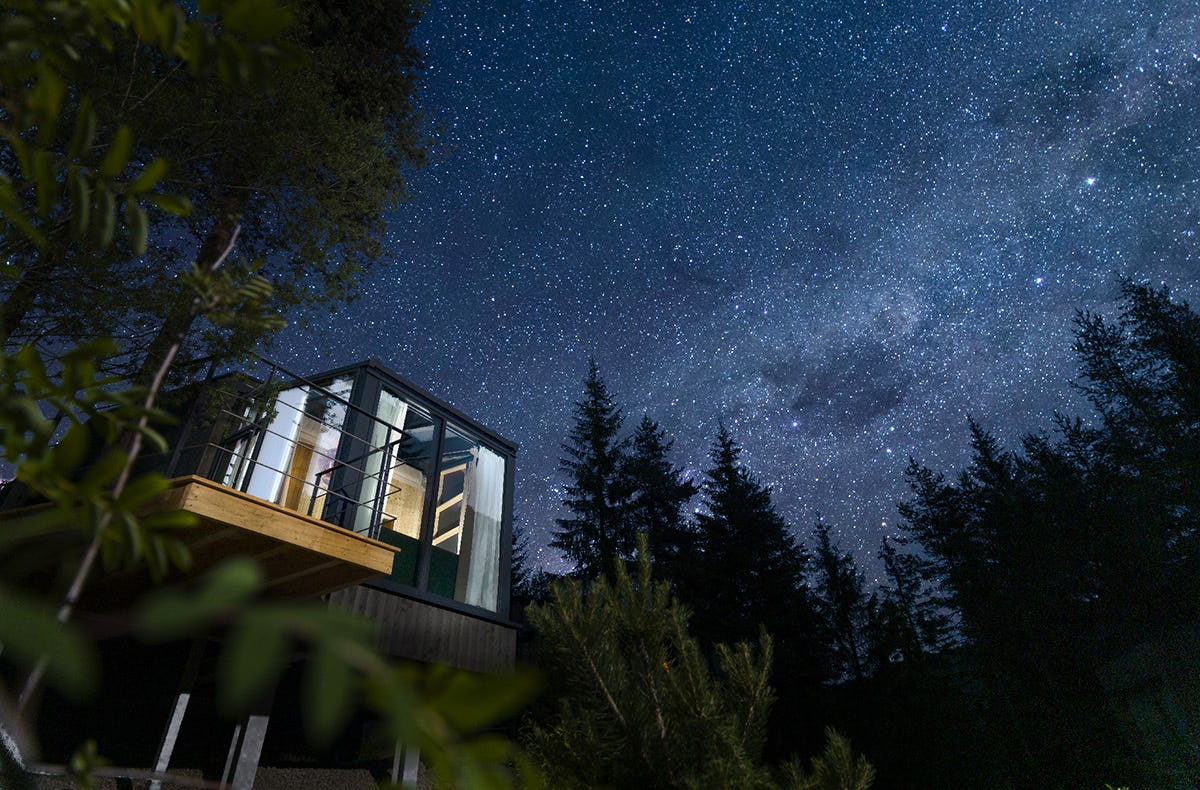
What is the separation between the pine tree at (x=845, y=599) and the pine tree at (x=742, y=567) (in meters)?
3.47

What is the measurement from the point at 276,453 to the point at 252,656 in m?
9.12

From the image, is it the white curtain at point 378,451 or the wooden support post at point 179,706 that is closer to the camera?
the wooden support post at point 179,706

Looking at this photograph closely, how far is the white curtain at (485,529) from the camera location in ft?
29.3

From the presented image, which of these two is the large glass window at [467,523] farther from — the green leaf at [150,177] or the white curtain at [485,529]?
the green leaf at [150,177]

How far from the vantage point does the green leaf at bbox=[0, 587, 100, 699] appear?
1.28ft

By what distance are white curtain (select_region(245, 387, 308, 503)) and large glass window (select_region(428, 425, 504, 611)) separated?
79.7 inches

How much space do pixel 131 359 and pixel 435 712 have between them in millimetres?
6373

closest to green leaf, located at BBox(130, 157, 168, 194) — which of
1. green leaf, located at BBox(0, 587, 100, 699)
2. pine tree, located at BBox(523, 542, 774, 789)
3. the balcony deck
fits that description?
green leaf, located at BBox(0, 587, 100, 699)

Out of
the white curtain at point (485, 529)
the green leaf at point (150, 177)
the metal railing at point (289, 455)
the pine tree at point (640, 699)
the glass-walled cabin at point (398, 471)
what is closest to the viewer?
the green leaf at point (150, 177)

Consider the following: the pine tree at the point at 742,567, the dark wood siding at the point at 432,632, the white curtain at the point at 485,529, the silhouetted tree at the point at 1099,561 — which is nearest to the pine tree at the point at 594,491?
the pine tree at the point at 742,567

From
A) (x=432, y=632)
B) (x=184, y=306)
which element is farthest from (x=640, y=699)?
(x=432, y=632)

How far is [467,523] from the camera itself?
9297 mm

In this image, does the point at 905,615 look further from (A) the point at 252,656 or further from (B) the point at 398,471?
(A) the point at 252,656

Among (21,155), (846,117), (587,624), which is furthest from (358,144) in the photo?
(846,117)
